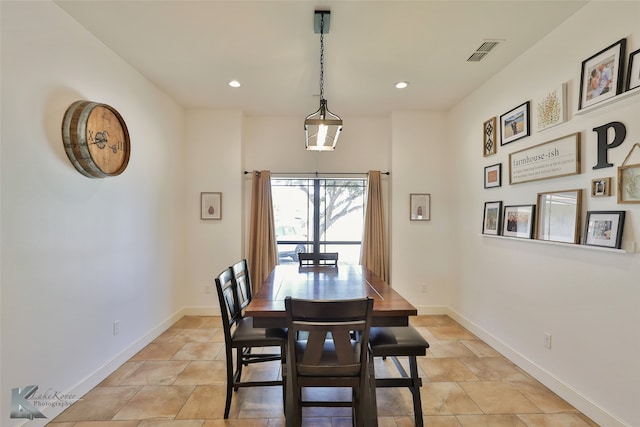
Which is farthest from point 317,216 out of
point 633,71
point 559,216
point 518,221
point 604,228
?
point 633,71

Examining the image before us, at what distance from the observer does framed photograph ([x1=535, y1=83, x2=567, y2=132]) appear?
225 cm

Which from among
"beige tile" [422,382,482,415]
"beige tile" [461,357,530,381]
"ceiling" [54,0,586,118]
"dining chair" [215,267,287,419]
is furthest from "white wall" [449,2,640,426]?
"dining chair" [215,267,287,419]

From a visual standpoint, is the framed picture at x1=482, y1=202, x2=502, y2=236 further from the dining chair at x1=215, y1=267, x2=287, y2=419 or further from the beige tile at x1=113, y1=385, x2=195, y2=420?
the beige tile at x1=113, y1=385, x2=195, y2=420

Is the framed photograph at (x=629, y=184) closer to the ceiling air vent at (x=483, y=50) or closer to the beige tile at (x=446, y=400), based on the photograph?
the ceiling air vent at (x=483, y=50)

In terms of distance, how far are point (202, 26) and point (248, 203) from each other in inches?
95.0

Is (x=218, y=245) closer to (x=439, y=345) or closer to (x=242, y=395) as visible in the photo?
(x=242, y=395)

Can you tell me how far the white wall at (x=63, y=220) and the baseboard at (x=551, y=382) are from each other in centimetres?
363

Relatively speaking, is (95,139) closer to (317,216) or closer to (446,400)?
(317,216)

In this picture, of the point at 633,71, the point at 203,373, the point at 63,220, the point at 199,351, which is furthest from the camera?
→ the point at 199,351

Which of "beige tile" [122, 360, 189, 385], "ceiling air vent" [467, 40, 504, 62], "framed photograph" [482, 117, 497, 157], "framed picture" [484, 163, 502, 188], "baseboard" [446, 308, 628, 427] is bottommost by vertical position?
"beige tile" [122, 360, 189, 385]

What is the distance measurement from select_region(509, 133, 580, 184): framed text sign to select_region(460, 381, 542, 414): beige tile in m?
1.71

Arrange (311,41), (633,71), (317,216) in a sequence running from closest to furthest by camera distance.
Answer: (633,71) → (311,41) → (317,216)

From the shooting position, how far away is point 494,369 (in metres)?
2.66

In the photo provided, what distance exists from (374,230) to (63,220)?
3.35 meters
